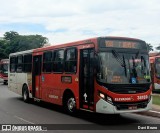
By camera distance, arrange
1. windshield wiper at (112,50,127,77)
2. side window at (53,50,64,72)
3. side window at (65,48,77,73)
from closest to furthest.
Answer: windshield wiper at (112,50,127,77), side window at (65,48,77,73), side window at (53,50,64,72)

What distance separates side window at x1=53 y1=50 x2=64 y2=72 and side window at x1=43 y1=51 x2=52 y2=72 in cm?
52

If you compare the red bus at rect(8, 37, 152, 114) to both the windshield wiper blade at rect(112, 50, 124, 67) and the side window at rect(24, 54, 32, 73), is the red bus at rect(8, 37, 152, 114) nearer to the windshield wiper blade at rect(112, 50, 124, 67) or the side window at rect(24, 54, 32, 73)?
the windshield wiper blade at rect(112, 50, 124, 67)

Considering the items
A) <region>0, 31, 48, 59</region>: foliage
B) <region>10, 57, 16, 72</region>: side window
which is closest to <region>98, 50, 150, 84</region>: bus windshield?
<region>10, 57, 16, 72</region>: side window

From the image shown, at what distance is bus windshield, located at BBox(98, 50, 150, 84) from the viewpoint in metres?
11.0

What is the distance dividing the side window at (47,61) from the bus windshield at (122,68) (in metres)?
4.46

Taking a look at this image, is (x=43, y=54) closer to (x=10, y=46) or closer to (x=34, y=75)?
(x=34, y=75)

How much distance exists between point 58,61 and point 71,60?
1.32m

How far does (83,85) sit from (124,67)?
5.65 ft

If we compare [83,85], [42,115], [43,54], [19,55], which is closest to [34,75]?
[43,54]

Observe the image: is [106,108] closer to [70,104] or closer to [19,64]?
[70,104]

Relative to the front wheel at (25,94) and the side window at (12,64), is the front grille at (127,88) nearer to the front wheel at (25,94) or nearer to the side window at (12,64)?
the front wheel at (25,94)

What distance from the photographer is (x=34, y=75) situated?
672 inches

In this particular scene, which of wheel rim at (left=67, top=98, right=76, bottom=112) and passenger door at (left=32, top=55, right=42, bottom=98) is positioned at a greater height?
passenger door at (left=32, top=55, right=42, bottom=98)

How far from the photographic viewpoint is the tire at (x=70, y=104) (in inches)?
506
